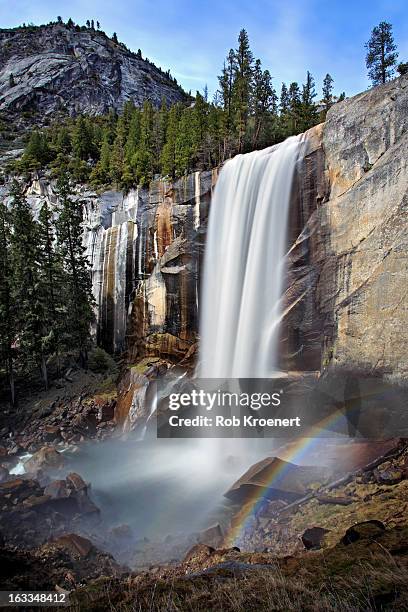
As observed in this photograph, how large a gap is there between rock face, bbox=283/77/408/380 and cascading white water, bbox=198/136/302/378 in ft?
3.24

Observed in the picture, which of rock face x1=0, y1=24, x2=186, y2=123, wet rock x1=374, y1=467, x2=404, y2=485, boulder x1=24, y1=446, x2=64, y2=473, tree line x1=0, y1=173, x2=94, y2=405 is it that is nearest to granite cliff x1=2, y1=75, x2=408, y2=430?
wet rock x1=374, y1=467, x2=404, y2=485

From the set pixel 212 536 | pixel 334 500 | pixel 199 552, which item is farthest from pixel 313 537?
pixel 212 536

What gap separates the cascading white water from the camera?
2084 cm

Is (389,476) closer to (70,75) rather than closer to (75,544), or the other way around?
(75,544)

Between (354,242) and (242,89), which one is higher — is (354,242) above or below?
below

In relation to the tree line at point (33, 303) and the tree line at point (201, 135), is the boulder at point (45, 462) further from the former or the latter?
the tree line at point (201, 135)

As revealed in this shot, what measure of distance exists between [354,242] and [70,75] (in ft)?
419

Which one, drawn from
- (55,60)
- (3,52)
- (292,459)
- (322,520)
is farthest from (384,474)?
(3,52)

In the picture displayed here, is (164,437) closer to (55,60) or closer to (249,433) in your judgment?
(249,433)

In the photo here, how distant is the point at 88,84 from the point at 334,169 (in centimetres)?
12133

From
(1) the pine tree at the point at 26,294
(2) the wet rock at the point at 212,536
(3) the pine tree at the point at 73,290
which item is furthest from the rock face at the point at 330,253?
(2) the wet rock at the point at 212,536

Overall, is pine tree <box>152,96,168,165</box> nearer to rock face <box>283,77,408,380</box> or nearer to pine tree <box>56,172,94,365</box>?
A: pine tree <box>56,172,94,365</box>

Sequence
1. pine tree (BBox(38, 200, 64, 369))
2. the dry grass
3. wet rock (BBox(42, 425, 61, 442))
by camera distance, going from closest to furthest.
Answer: the dry grass → wet rock (BBox(42, 425, 61, 442)) → pine tree (BBox(38, 200, 64, 369))

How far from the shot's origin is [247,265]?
2228 cm
